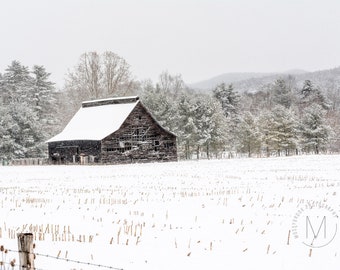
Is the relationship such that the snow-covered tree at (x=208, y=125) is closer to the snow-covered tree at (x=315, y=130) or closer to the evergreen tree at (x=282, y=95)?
the snow-covered tree at (x=315, y=130)

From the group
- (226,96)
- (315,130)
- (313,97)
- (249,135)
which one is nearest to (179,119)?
(249,135)

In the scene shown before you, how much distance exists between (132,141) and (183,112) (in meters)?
16.7

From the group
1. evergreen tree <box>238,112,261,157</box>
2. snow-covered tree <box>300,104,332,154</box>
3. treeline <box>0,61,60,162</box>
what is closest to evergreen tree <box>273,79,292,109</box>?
evergreen tree <box>238,112,261,157</box>

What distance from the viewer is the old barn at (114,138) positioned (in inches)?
2360

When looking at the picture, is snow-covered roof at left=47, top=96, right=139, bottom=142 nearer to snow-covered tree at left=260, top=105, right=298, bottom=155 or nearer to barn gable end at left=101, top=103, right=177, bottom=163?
barn gable end at left=101, top=103, right=177, bottom=163

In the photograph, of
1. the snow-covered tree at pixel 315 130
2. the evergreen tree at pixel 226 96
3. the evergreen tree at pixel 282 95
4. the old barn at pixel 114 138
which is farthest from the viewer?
the evergreen tree at pixel 282 95

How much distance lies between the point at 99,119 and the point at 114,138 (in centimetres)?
563

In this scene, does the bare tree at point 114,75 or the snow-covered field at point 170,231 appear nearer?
the snow-covered field at point 170,231

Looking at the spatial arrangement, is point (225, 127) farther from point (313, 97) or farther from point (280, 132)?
point (313, 97)

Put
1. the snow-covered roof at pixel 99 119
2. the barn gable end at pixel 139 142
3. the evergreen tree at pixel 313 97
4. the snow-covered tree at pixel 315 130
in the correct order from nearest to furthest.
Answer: the barn gable end at pixel 139 142, the snow-covered roof at pixel 99 119, the snow-covered tree at pixel 315 130, the evergreen tree at pixel 313 97

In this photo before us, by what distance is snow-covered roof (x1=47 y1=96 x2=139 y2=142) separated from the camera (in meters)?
61.3

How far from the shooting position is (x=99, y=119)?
64.9 meters

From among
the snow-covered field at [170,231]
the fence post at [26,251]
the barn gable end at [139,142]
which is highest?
the barn gable end at [139,142]

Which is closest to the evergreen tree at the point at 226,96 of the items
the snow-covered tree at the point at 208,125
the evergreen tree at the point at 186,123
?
the snow-covered tree at the point at 208,125
